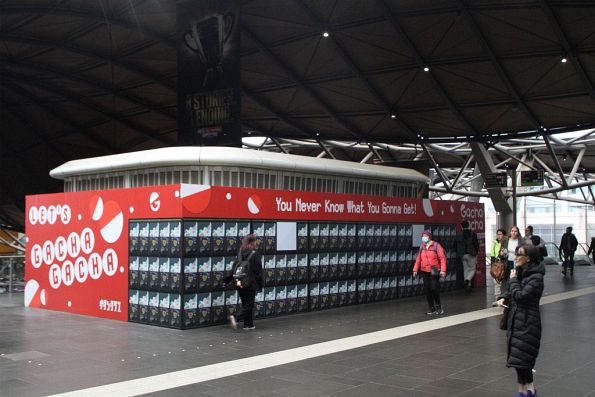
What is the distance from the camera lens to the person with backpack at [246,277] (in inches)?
452

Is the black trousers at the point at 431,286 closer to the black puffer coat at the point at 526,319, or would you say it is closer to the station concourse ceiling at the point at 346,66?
the black puffer coat at the point at 526,319

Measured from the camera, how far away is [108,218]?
13.4 meters

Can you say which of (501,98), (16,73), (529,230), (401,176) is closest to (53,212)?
(401,176)

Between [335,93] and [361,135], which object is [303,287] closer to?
[335,93]

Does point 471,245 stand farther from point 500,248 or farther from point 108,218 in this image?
point 108,218

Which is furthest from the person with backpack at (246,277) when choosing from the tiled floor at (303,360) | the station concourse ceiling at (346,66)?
the station concourse ceiling at (346,66)

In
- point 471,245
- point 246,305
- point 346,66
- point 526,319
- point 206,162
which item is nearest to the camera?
point 526,319

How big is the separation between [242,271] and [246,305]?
2.41ft

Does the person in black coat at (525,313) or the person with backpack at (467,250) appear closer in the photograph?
the person in black coat at (525,313)

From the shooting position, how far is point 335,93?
2955cm

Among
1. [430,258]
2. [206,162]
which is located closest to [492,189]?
[430,258]

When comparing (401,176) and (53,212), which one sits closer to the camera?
(53,212)

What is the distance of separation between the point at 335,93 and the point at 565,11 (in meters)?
12.3

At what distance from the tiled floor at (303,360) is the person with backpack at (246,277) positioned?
1.13 feet
